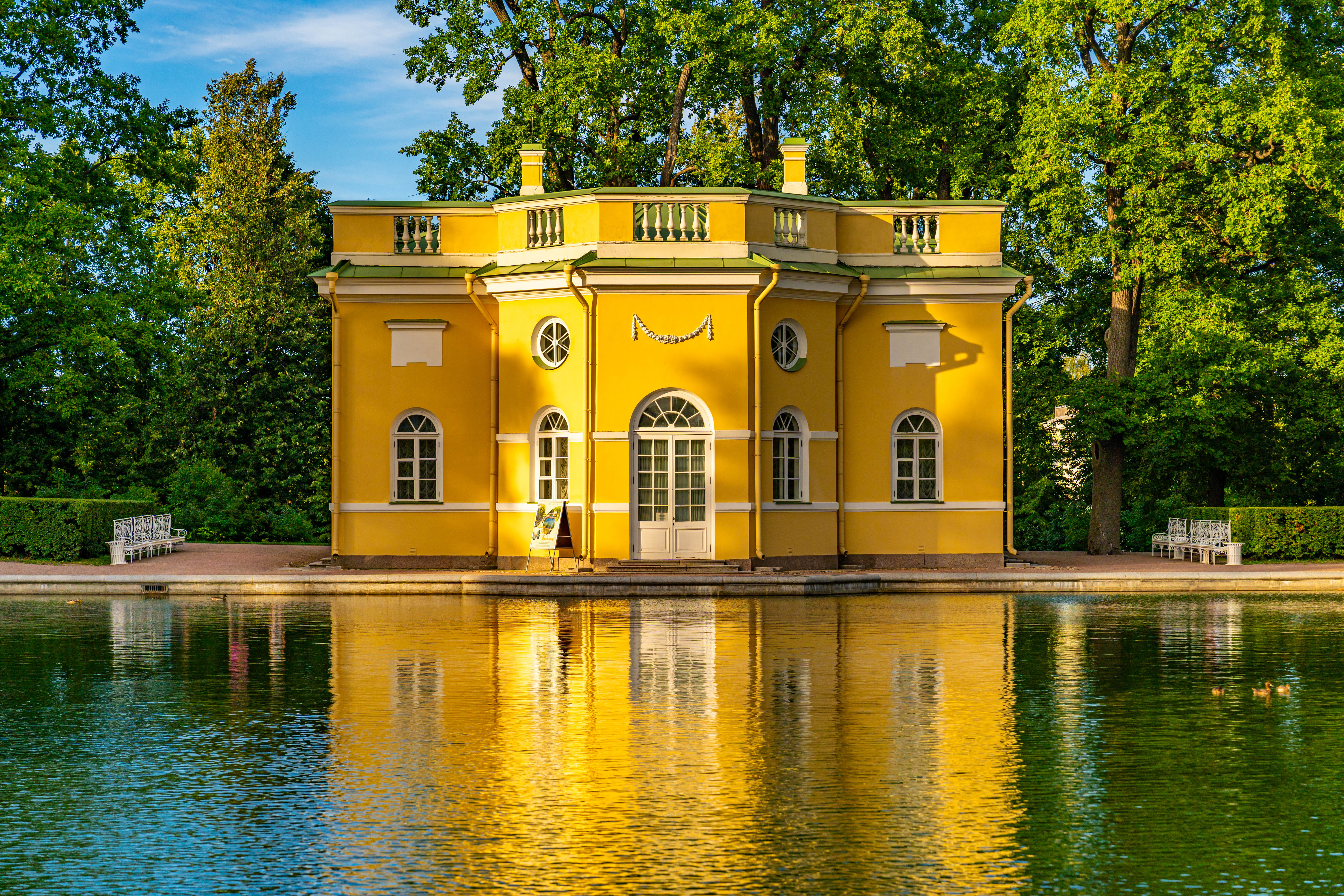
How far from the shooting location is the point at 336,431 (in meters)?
27.9

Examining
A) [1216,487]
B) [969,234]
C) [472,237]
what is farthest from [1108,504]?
[472,237]

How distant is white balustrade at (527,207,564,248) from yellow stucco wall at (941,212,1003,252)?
25.2ft

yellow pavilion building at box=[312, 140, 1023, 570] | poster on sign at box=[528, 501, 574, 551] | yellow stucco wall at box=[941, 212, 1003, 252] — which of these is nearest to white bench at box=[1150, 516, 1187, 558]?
yellow pavilion building at box=[312, 140, 1023, 570]

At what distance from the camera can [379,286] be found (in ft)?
92.4

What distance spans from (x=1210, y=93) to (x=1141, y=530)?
35.7 feet

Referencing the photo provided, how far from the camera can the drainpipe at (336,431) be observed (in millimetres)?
27781

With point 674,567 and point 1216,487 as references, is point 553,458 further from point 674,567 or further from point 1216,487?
point 1216,487

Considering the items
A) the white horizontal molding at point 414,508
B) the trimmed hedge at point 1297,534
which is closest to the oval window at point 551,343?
the white horizontal molding at point 414,508

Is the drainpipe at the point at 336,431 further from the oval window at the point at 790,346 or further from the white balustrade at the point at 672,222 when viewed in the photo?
the oval window at the point at 790,346

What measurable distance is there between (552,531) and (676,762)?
1644 centimetres

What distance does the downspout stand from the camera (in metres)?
28.2

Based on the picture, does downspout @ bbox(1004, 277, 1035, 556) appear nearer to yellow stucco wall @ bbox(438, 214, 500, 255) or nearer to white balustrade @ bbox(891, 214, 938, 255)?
white balustrade @ bbox(891, 214, 938, 255)

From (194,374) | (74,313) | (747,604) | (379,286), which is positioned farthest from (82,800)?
(194,374)

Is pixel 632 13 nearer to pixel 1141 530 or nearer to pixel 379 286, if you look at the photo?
pixel 379 286
